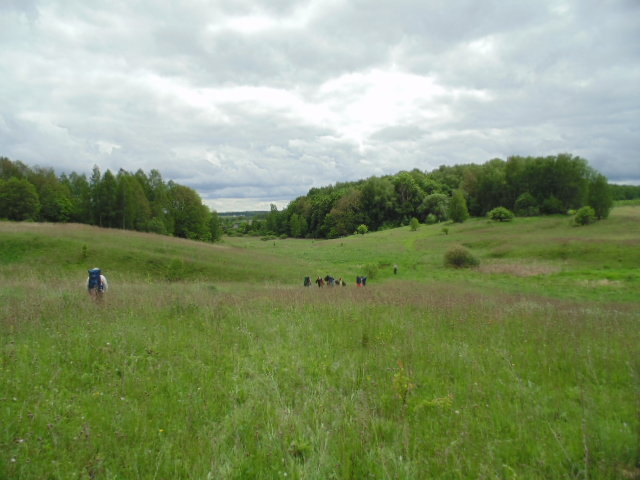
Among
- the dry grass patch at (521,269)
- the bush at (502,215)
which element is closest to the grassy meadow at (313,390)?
the dry grass patch at (521,269)

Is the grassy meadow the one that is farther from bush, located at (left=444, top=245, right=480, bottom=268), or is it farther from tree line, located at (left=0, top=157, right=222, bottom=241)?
tree line, located at (left=0, top=157, right=222, bottom=241)

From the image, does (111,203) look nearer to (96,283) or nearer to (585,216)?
(96,283)

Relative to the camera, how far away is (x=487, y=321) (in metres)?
7.87

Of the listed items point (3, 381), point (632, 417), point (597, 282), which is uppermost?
point (3, 381)

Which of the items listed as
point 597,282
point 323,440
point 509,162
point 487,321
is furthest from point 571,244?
point 509,162

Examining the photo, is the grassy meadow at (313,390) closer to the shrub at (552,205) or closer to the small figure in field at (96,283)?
the small figure in field at (96,283)

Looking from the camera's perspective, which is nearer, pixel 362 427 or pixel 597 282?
pixel 362 427

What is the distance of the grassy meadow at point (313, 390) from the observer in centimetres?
333

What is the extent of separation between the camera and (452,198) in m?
81.8

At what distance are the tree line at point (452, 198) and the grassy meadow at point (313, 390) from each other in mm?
69305

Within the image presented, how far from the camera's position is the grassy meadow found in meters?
3.33

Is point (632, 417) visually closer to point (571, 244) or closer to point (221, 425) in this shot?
point (221, 425)

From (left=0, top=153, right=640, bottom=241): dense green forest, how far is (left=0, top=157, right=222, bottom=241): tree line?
5.2 inches

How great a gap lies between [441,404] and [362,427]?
114cm
